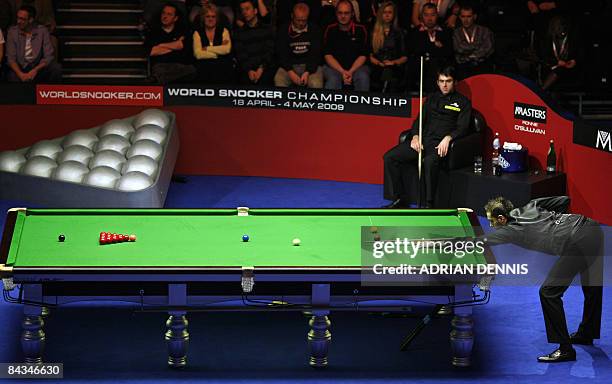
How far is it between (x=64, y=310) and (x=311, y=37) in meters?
5.57

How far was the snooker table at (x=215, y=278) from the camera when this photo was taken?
27.6 feet

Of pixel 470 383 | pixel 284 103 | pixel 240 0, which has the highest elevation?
pixel 240 0

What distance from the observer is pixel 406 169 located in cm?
1318

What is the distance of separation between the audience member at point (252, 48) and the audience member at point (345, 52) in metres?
0.68

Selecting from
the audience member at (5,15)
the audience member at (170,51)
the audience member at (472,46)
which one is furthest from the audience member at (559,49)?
the audience member at (5,15)

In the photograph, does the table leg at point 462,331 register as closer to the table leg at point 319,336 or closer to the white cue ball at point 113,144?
the table leg at point 319,336

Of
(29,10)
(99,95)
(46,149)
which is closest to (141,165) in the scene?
(46,149)

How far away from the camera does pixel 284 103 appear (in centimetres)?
1420

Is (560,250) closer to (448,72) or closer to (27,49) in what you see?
(448,72)

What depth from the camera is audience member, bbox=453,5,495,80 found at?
562 inches

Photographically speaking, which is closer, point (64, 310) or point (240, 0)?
point (64, 310)

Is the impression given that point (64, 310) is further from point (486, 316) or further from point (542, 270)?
point (542, 270)

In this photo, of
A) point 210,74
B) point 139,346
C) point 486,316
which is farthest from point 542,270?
point 210,74

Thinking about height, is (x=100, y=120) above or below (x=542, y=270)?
above
